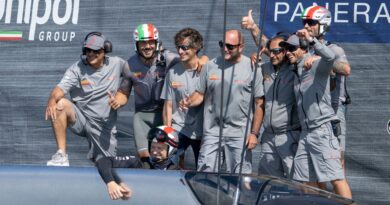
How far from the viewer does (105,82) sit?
7539 mm

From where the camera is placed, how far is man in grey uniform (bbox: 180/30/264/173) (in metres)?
7.18

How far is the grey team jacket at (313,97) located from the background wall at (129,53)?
931mm

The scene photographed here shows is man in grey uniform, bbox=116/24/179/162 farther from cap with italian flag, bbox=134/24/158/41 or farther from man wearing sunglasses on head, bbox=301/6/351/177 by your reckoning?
man wearing sunglasses on head, bbox=301/6/351/177

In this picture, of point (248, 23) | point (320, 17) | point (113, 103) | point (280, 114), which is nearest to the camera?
point (320, 17)

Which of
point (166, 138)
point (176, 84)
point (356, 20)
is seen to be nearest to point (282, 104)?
point (176, 84)

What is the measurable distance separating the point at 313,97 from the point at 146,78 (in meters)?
1.49

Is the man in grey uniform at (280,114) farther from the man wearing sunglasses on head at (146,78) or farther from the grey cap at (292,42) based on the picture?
the man wearing sunglasses on head at (146,78)

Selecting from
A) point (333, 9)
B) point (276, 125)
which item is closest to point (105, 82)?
point (276, 125)

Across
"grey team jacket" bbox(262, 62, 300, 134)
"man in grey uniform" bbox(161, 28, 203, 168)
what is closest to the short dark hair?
"man in grey uniform" bbox(161, 28, 203, 168)

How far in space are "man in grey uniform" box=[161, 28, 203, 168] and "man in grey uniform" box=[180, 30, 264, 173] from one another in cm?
11

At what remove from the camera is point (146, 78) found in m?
7.55

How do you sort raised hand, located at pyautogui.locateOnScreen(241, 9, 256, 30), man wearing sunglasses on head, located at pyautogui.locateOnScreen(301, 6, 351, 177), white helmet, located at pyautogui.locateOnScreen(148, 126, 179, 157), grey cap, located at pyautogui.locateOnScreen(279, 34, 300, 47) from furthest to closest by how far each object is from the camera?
1. raised hand, located at pyautogui.locateOnScreen(241, 9, 256, 30)
2. grey cap, located at pyautogui.locateOnScreen(279, 34, 300, 47)
3. man wearing sunglasses on head, located at pyautogui.locateOnScreen(301, 6, 351, 177)
4. white helmet, located at pyautogui.locateOnScreen(148, 126, 179, 157)

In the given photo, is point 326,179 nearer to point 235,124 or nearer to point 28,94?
point 235,124

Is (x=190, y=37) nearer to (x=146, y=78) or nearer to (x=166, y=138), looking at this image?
(x=146, y=78)
